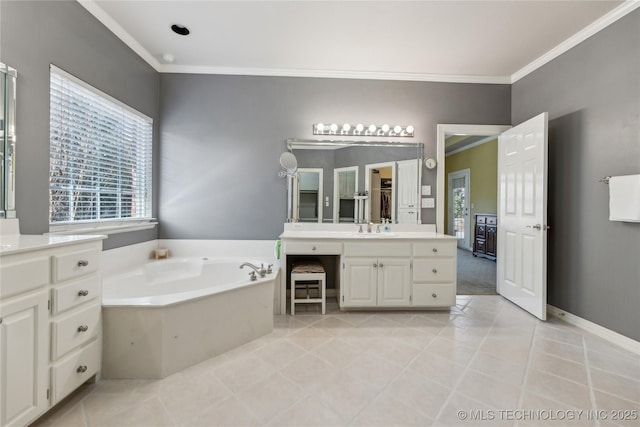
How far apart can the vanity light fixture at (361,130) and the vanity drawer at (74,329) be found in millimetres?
2481

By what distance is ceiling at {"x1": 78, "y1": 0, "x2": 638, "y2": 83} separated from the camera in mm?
2057

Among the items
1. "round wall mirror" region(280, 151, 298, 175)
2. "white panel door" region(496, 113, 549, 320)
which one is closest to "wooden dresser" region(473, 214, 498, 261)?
"white panel door" region(496, 113, 549, 320)

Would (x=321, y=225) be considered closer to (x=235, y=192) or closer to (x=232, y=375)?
(x=235, y=192)

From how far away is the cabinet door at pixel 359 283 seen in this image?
2590mm

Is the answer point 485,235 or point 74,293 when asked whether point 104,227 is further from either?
point 485,235

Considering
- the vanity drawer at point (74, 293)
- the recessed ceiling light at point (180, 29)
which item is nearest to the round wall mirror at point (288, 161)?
the recessed ceiling light at point (180, 29)

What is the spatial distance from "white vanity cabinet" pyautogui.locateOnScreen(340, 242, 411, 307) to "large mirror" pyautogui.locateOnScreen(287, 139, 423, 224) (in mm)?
572

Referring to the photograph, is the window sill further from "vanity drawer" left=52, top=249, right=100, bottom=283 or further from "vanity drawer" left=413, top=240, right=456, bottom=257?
"vanity drawer" left=413, top=240, right=456, bottom=257

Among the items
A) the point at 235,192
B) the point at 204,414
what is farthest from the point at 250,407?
the point at 235,192

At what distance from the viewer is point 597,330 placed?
7.33ft

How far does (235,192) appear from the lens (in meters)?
3.04

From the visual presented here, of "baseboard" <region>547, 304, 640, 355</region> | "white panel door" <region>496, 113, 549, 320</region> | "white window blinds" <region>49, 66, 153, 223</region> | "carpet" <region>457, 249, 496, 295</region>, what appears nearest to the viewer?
"white window blinds" <region>49, 66, 153, 223</region>

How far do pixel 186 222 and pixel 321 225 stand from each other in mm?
1504

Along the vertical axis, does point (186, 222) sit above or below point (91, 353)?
above
